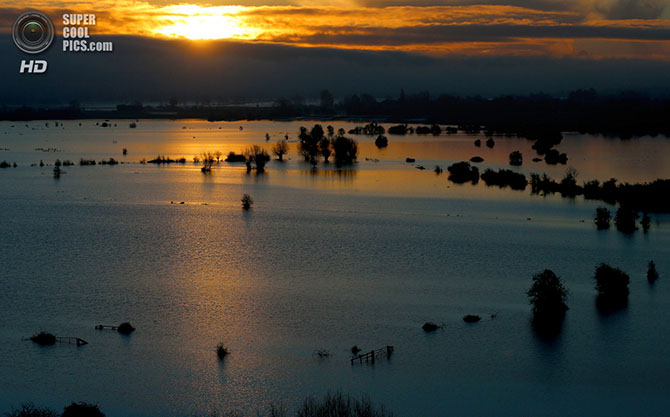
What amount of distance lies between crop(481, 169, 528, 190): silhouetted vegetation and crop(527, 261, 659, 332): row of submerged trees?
33.8 meters

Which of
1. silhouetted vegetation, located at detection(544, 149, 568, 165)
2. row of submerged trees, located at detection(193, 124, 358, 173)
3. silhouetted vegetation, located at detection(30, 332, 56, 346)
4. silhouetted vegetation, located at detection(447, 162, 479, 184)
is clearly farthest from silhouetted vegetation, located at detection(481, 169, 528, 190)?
silhouetted vegetation, located at detection(30, 332, 56, 346)

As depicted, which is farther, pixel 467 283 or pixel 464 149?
pixel 464 149

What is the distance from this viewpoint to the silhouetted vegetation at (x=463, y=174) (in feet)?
214

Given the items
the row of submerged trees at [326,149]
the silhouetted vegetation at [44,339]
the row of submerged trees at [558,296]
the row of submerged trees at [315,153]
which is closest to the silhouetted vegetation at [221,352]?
the silhouetted vegetation at [44,339]

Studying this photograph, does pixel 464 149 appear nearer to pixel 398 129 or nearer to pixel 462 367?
pixel 398 129

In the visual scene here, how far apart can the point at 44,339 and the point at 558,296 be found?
17.7 meters

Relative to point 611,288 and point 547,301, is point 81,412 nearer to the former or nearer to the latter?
point 547,301

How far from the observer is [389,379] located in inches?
824

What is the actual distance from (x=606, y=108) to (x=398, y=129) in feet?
170

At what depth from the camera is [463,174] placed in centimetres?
6662

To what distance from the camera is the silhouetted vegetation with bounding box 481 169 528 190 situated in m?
62.5

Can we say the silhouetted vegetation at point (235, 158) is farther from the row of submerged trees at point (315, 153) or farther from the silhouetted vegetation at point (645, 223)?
the silhouetted vegetation at point (645, 223)

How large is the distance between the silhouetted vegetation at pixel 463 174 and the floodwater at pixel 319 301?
7.89 meters

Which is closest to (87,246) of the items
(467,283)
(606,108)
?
(467,283)
